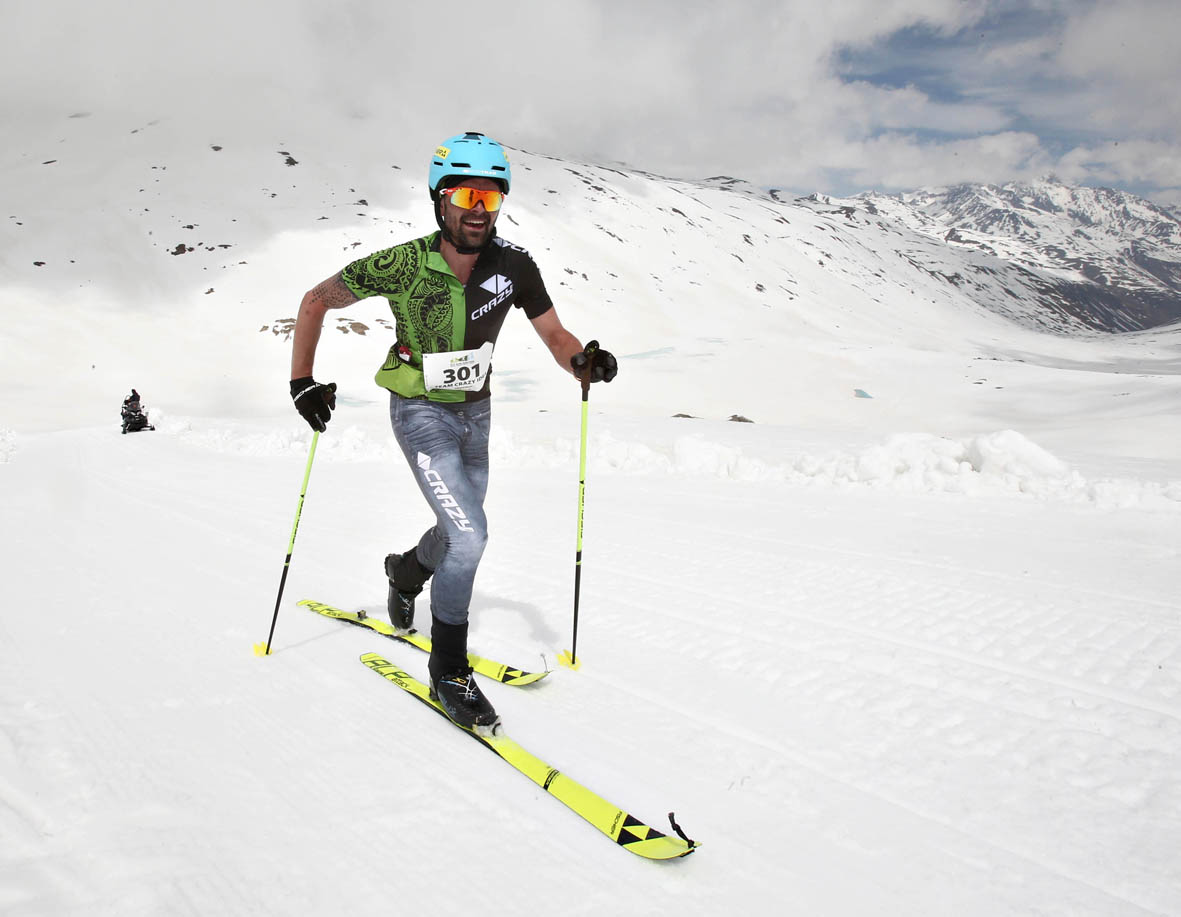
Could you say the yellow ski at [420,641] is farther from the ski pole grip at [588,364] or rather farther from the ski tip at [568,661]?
the ski pole grip at [588,364]

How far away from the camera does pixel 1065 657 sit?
4012mm

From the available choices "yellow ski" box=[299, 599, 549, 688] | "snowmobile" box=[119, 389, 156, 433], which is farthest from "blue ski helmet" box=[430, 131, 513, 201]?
"snowmobile" box=[119, 389, 156, 433]

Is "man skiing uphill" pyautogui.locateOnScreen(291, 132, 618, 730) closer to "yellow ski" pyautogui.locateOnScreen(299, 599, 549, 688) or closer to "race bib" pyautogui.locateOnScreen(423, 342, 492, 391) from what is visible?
"race bib" pyautogui.locateOnScreen(423, 342, 492, 391)

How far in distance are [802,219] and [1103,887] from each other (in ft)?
511

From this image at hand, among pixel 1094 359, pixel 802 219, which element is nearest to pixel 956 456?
pixel 1094 359

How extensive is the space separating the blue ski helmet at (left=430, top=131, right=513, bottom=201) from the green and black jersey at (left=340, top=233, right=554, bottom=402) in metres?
0.33

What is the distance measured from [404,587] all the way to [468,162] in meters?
2.58

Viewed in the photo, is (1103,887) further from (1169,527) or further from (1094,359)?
(1094,359)

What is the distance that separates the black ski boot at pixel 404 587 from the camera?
4.43 meters

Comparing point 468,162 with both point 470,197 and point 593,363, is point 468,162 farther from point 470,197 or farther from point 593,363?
point 593,363

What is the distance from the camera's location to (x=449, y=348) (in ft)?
12.0

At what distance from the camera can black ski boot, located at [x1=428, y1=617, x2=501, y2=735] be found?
3246 millimetres

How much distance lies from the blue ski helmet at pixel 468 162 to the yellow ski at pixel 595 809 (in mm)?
2621

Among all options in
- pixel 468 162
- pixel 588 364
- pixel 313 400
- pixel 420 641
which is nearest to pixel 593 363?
pixel 588 364
